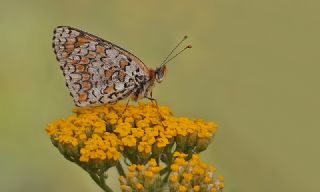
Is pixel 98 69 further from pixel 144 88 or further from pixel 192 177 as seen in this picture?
pixel 192 177

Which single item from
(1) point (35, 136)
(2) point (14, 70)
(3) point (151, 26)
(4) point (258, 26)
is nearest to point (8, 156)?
(1) point (35, 136)

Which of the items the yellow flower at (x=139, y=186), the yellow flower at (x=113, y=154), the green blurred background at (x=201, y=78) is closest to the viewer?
the yellow flower at (x=139, y=186)

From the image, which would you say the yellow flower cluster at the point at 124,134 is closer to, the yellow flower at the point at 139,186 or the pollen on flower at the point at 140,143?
the pollen on flower at the point at 140,143

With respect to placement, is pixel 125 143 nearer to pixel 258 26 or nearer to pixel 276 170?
pixel 276 170

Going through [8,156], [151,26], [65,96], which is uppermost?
[151,26]

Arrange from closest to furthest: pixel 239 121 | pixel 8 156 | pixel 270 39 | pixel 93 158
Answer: pixel 93 158 < pixel 8 156 < pixel 239 121 < pixel 270 39

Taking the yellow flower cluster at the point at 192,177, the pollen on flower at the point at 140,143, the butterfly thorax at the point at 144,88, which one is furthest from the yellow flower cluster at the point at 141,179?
the butterfly thorax at the point at 144,88

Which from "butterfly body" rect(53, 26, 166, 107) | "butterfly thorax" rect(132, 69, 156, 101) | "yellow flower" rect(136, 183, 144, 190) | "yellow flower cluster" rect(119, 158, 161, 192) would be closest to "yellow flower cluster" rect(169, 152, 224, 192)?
"yellow flower cluster" rect(119, 158, 161, 192)
